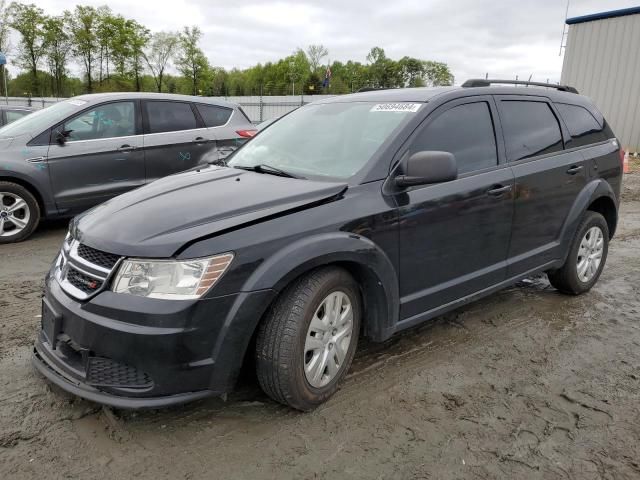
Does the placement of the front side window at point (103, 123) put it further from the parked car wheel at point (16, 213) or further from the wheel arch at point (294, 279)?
the wheel arch at point (294, 279)

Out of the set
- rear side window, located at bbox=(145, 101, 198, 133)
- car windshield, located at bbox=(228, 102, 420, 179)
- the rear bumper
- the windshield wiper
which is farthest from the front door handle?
rear side window, located at bbox=(145, 101, 198, 133)

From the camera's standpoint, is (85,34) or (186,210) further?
(85,34)

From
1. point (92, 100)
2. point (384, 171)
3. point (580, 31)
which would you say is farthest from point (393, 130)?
point (580, 31)

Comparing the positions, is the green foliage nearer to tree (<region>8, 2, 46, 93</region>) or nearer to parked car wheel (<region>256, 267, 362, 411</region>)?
tree (<region>8, 2, 46, 93</region>)

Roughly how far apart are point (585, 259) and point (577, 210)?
58 cm

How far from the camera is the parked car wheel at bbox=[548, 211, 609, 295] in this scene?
4434 mm

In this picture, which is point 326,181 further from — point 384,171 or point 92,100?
point 92,100

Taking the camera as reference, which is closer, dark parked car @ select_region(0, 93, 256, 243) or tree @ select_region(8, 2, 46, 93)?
dark parked car @ select_region(0, 93, 256, 243)

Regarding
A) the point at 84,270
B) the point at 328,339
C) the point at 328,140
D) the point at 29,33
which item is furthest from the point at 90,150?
the point at 29,33

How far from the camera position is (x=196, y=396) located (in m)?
2.40

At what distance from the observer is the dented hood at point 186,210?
2.39 meters

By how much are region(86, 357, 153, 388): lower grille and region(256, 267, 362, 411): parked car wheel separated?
21.8 inches

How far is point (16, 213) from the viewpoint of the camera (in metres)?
5.93

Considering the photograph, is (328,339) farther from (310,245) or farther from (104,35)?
(104,35)
